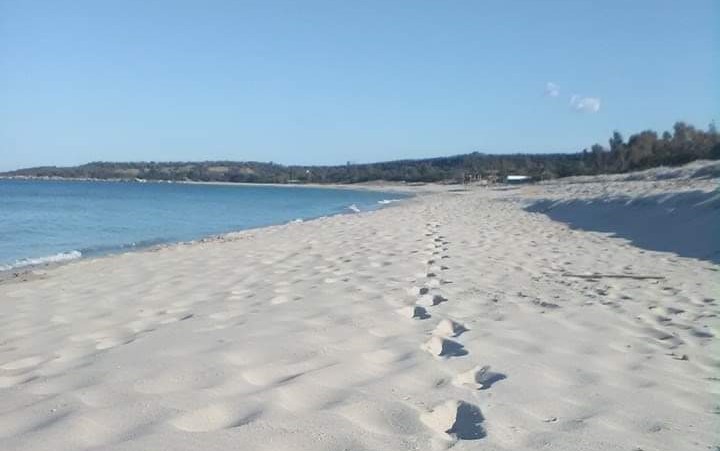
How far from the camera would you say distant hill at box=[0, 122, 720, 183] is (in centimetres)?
4912

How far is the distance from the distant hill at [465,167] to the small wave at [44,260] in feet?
115

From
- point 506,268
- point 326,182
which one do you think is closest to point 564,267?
point 506,268

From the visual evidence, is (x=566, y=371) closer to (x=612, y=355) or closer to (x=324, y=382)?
(x=612, y=355)

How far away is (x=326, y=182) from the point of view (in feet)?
450

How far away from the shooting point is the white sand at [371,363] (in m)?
2.68

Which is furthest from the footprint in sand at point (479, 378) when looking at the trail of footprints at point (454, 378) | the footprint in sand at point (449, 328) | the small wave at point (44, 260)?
the small wave at point (44, 260)

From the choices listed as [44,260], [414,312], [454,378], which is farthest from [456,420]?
[44,260]

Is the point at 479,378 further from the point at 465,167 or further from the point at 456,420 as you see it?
the point at 465,167

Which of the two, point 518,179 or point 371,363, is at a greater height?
point 371,363

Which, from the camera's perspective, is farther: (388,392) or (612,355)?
(612,355)

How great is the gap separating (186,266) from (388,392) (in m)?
7.46

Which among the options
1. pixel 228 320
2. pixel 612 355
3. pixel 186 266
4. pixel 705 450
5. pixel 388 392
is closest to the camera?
pixel 705 450

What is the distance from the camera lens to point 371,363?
370 centimetres

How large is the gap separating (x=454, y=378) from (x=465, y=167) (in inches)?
A: 4759
